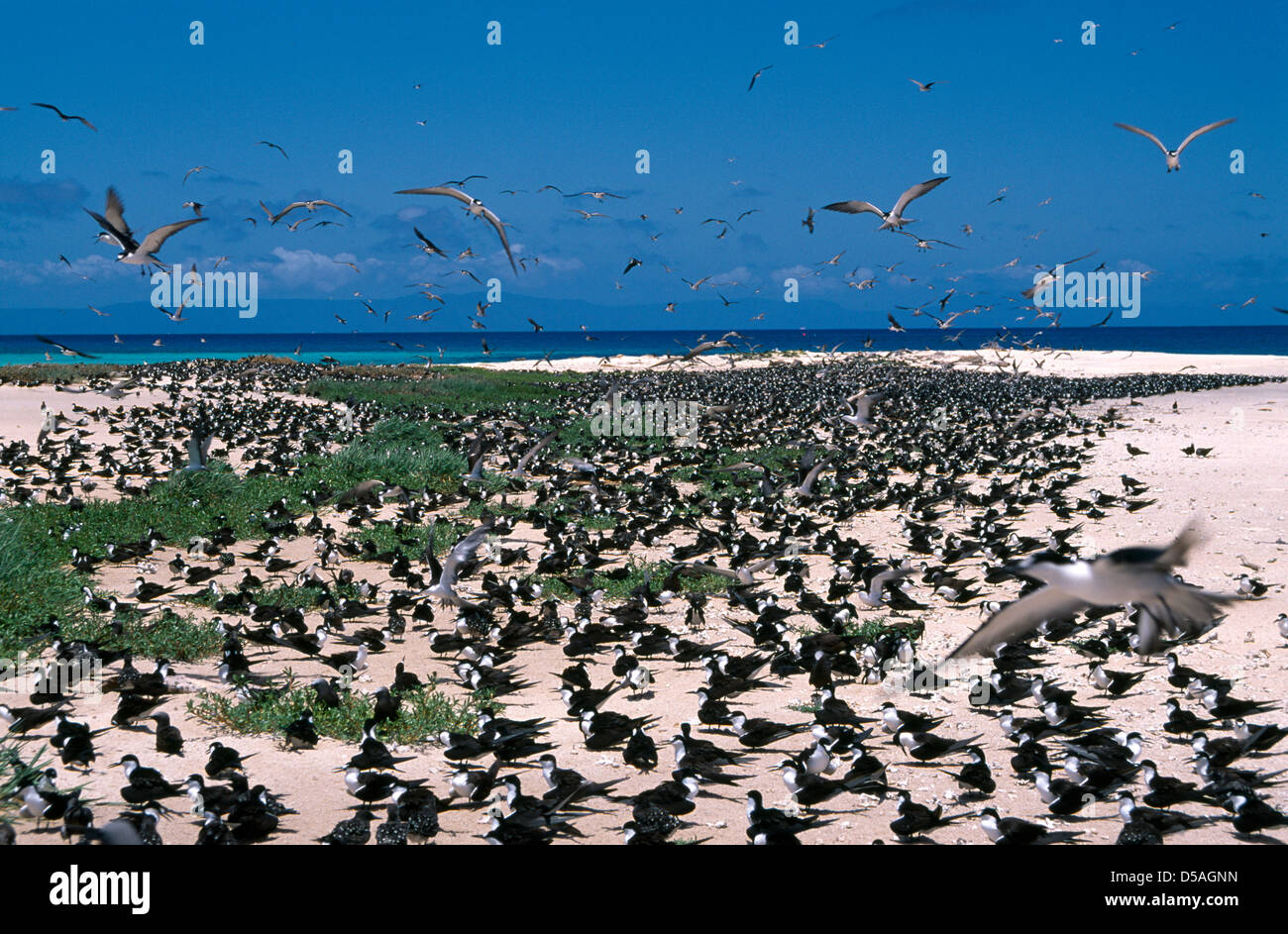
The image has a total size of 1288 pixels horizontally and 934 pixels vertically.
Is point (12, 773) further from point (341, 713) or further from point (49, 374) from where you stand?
point (49, 374)

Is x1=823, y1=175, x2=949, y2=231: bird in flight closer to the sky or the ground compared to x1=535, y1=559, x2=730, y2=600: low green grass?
closer to the sky

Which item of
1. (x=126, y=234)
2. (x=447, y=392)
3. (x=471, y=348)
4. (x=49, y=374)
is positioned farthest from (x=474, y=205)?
(x=471, y=348)

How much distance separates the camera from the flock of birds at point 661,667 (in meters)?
5.53

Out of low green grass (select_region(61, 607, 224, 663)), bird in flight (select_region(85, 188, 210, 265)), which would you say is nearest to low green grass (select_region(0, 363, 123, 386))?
bird in flight (select_region(85, 188, 210, 265))

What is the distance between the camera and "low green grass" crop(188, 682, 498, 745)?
7.02m

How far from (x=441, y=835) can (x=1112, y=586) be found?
3.96m

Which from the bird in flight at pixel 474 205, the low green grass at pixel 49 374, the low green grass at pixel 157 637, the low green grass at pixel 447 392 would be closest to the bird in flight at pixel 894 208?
the bird in flight at pixel 474 205

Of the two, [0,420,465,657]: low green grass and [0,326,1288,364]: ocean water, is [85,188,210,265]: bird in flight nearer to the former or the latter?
[0,420,465,657]: low green grass

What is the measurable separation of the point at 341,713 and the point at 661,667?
9.87 feet

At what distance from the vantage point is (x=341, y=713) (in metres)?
7.29

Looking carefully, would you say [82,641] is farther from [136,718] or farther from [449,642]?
[449,642]

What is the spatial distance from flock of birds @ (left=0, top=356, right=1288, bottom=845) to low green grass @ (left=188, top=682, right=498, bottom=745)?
8 centimetres
